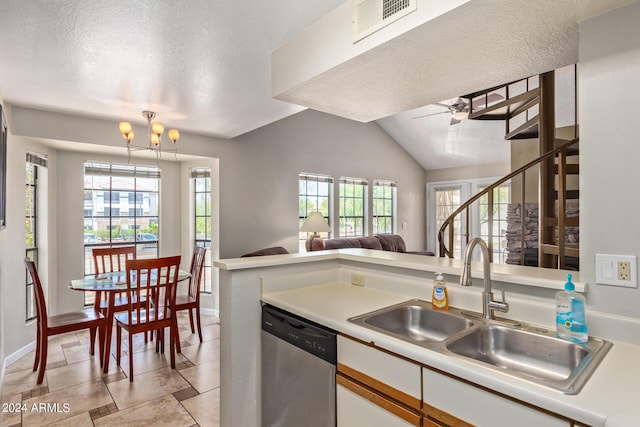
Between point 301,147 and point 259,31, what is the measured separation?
3.56 m

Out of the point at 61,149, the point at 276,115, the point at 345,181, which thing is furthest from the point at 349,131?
the point at 61,149

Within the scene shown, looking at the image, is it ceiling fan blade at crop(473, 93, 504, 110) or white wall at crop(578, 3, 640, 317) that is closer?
white wall at crop(578, 3, 640, 317)

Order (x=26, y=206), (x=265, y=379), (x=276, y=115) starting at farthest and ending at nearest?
(x=276, y=115) < (x=26, y=206) < (x=265, y=379)

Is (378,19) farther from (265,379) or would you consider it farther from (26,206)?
(26,206)

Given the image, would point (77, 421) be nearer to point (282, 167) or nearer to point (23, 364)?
point (23, 364)

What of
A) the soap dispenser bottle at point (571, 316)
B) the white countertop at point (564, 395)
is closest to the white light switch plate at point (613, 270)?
the soap dispenser bottle at point (571, 316)

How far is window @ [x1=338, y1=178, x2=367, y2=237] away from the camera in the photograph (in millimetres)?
6379

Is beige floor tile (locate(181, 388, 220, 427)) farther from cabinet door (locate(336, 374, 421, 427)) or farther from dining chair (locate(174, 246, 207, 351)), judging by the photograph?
cabinet door (locate(336, 374, 421, 427))

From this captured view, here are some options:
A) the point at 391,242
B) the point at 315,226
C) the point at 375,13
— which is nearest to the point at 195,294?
the point at 315,226

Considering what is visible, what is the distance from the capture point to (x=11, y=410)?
7.84ft

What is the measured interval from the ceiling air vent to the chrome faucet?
3.45 feet

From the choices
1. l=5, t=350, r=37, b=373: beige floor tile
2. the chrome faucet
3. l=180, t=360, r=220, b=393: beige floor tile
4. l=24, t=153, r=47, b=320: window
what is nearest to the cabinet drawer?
the chrome faucet

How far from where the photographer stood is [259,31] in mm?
2068

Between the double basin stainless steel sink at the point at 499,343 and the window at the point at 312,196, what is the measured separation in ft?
13.1
